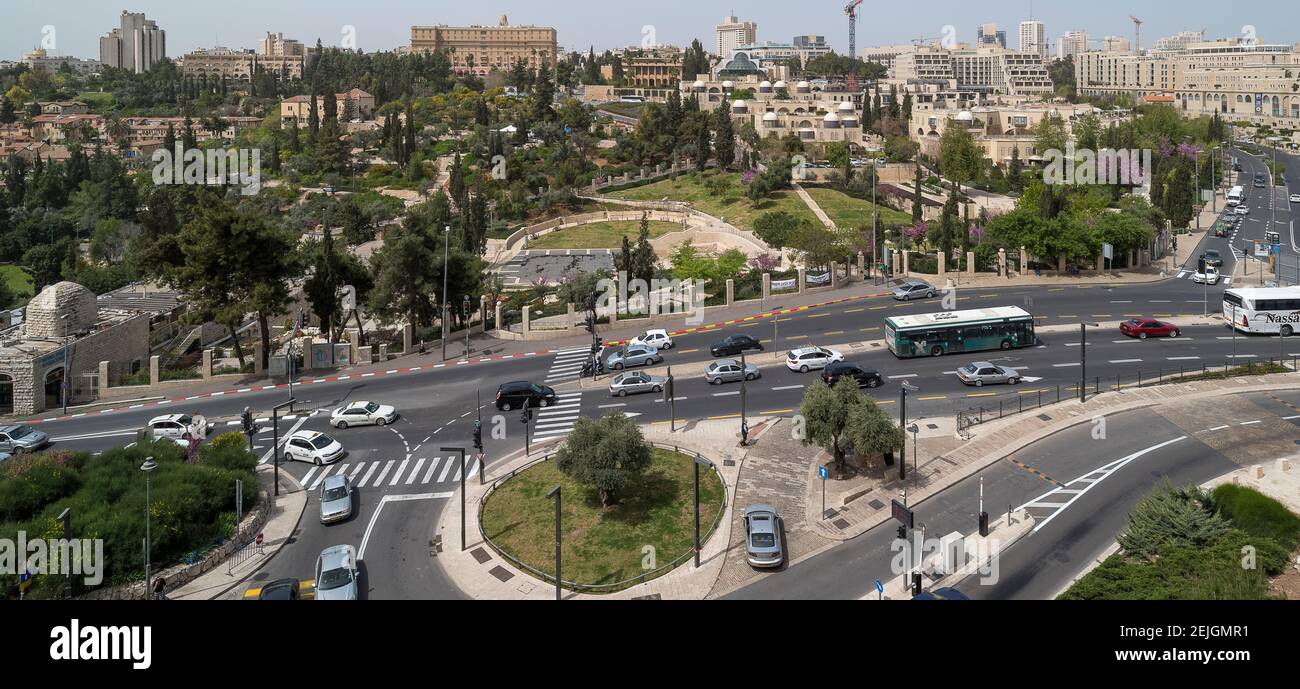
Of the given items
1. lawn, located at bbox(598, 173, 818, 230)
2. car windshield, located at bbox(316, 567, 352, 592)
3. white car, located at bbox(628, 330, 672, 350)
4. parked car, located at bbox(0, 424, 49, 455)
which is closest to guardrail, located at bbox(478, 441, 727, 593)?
car windshield, located at bbox(316, 567, 352, 592)

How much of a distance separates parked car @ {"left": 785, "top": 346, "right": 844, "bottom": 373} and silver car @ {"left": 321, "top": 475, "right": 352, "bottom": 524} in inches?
807

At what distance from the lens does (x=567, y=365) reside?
45.2 m

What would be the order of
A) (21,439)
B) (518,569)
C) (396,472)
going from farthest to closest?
(21,439) → (396,472) → (518,569)

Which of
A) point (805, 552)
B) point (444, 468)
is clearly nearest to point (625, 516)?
point (805, 552)

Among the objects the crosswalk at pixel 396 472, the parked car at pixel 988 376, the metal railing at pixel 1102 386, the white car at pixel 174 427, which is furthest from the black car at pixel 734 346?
the white car at pixel 174 427

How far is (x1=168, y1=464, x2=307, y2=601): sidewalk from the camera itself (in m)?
25.0

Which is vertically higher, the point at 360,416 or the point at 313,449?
the point at 360,416

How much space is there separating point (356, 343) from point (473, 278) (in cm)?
772

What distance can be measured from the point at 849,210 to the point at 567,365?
48.9 m

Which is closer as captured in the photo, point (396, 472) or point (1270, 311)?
point (396, 472)
